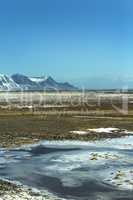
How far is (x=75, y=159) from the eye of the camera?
101 feet

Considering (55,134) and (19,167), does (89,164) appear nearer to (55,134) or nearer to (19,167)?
(19,167)

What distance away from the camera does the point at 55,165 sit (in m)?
29.1

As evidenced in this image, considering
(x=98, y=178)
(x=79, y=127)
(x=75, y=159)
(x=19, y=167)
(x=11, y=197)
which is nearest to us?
(x=11, y=197)

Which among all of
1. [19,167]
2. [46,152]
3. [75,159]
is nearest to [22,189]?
[19,167]

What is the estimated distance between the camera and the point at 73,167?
1107 inches

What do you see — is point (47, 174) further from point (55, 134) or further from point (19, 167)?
point (55, 134)

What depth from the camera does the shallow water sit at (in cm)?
2231

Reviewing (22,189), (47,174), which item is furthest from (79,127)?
(22,189)

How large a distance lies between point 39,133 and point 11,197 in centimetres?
2659

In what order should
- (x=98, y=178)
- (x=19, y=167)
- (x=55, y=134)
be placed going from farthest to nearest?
A: (x=55, y=134)
(x=19, y=167)
(x=98, y=178)

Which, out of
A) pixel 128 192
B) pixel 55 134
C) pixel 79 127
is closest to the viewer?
pixel 128 192

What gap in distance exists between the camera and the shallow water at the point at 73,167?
22.3m

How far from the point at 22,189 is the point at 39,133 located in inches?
966

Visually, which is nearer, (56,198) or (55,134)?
(56,198)
